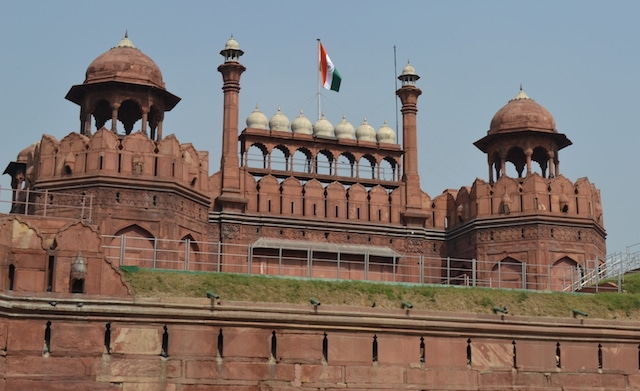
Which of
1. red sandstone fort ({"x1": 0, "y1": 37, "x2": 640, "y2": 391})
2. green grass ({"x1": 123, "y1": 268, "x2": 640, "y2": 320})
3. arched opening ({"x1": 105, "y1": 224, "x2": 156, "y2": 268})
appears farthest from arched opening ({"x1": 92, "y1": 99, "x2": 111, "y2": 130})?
green grass ({"x1": 123, "y1": 268, "x2": 640, "y2": 320})

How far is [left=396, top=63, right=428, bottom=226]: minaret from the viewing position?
3384cm

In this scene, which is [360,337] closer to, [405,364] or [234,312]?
[405,364]

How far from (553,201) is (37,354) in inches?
691

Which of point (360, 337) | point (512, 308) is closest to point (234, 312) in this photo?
point (360, 337)

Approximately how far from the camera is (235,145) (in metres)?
32.7

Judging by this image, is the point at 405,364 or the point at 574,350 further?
the point at 574,350

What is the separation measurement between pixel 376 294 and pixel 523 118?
11697 millimetres

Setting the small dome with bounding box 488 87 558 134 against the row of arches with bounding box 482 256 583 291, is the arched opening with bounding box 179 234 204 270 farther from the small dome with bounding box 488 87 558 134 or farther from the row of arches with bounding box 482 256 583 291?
the small dome with bounding box 488 87 558 134

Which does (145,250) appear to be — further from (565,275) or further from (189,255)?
(565,275)

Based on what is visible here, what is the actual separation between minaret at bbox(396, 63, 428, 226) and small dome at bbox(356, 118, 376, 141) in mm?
1227

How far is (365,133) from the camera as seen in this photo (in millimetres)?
Result: 35906

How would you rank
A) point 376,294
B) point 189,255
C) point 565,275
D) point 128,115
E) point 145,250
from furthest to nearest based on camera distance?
point 128,115 → point 565,275 → point 189,255 → point 145,250 → point 376,294

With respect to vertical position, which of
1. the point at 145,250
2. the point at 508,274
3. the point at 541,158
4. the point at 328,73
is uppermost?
the point at 328,73

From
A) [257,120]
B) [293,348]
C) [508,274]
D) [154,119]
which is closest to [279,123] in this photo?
[257,120]
